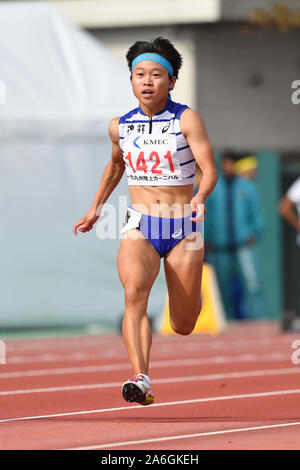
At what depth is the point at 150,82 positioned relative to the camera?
8.89 m

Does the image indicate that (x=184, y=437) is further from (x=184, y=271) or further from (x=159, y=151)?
(x=159, y=151)

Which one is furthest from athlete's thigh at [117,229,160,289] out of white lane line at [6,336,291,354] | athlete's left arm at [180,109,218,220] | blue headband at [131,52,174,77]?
white lane line at [6,336,291,354]

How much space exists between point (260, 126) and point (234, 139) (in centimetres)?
50

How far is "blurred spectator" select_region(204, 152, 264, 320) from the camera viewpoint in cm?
2262

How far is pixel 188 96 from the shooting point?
23.9 meters

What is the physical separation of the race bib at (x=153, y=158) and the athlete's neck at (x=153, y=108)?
0.16 meters

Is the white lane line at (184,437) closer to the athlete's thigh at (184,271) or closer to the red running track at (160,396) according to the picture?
the red running track at (160,396)

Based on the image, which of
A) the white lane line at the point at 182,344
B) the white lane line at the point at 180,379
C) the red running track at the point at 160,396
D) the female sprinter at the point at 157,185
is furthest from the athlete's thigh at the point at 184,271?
the white lane line at the point at 182,344

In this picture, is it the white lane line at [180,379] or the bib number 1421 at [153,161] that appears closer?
the bib number 1421 at [153,161]

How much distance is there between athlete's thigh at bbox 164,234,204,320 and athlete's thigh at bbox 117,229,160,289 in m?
0.11

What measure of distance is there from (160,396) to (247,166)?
12.6 metres

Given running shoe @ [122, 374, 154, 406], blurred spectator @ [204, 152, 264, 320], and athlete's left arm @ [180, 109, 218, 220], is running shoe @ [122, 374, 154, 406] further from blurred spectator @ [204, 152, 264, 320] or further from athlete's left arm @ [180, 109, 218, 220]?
blurred spectator @ [204, 152, 264, 320]

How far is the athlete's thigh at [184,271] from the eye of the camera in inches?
356

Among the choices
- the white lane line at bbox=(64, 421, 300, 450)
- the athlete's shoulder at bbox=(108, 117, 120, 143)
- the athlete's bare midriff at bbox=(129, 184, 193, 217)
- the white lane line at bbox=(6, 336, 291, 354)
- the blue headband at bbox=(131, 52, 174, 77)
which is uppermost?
the white lane line at bbox=(6, 336, 291, 354)
